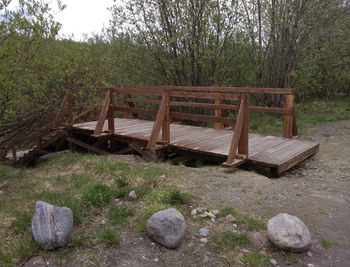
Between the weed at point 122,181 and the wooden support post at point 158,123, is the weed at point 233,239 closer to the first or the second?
the weed at point 122,181

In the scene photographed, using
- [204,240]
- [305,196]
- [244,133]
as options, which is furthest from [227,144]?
[204,240]

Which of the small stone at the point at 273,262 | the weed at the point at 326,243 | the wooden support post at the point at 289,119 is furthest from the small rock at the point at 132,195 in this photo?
the wooden support post at the point at 289,119

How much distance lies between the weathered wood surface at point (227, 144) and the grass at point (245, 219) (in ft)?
6.33

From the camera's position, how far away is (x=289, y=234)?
3859 millimetres

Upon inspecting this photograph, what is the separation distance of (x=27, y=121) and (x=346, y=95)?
13.2 metres

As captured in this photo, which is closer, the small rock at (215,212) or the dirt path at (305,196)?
the dirt path at (305,196)

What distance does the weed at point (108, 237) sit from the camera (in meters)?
3.84

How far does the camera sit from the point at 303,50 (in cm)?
1155

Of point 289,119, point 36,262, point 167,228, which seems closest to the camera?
point 36,262

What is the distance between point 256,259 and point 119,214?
153 centimetres

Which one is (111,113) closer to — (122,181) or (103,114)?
(103,114)

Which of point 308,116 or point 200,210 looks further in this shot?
point 308,116

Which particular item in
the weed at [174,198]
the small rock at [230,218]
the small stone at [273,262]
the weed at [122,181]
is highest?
the weed at [122,181]

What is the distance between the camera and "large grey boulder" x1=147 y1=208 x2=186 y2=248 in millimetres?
3801
